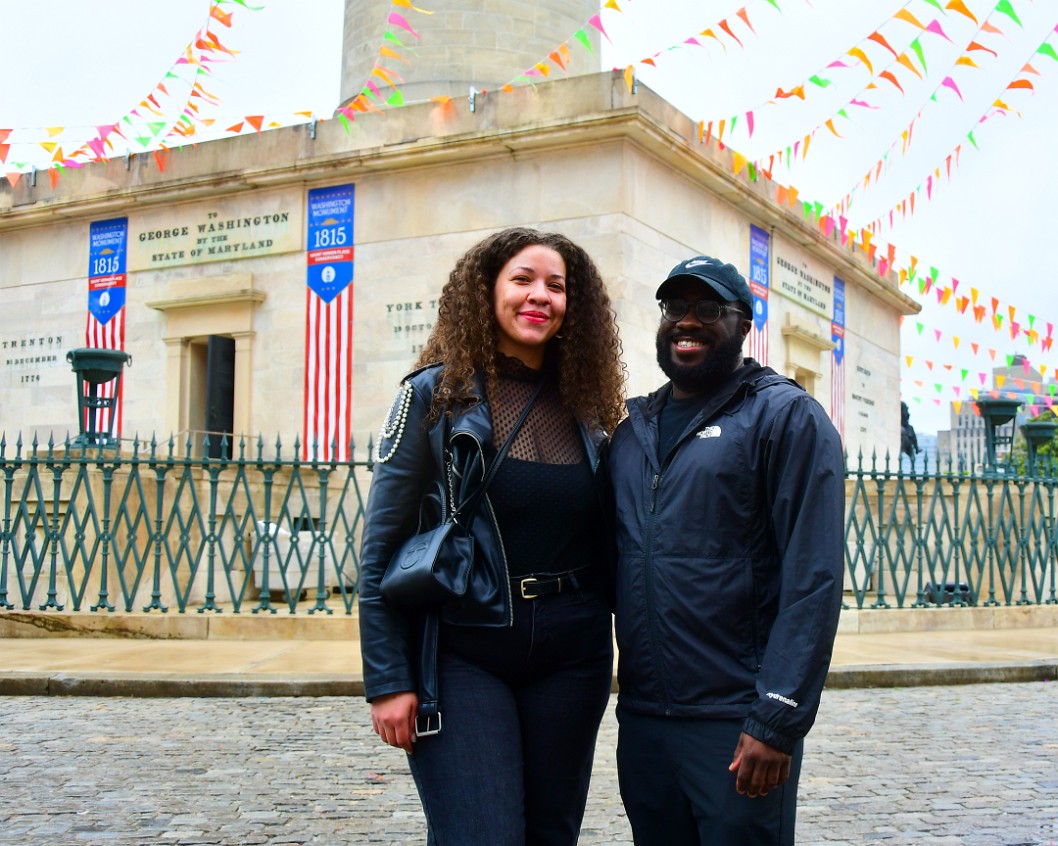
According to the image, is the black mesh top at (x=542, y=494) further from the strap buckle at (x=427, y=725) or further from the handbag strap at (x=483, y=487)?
the strap buckle at (x=427, y=725)

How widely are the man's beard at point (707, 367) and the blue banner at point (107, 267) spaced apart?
16.4 meters

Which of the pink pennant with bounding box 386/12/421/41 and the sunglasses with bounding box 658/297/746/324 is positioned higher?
the pink pennant with bounding box 386/12/421/41

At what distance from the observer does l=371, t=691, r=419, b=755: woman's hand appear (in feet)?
8.54

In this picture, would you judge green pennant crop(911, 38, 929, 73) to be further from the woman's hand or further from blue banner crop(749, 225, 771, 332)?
the woman's hand

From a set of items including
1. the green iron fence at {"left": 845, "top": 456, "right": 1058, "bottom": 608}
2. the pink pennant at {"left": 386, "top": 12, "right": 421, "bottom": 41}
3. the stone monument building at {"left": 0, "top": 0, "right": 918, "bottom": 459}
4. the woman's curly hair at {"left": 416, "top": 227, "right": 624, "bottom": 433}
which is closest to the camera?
the woman's curly hair at {"left": 416, "top": 227, "right": 624, "bottom": 433}

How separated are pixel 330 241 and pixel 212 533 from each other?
23.9 ft

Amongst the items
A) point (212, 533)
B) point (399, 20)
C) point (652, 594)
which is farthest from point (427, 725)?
point (399, 20)

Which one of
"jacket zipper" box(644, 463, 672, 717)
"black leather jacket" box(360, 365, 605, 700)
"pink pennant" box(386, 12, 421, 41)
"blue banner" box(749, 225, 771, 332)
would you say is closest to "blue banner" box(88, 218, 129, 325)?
"pink pennant" box(386, 12, 421, 41)

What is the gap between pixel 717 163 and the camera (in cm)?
1591

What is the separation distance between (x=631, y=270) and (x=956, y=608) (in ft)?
19.0

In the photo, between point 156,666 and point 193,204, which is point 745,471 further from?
point 193,204

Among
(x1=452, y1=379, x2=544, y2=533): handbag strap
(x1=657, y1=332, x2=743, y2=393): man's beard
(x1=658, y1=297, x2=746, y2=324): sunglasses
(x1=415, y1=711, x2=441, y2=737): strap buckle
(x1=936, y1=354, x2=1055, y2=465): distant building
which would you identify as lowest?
(x1=415, y1=711, x2=441, y2=737): strap buckle

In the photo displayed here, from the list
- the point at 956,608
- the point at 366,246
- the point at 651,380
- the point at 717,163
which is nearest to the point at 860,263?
the point at 717,163

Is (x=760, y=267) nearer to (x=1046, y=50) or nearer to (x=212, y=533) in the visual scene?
(x=1046, y=50)
